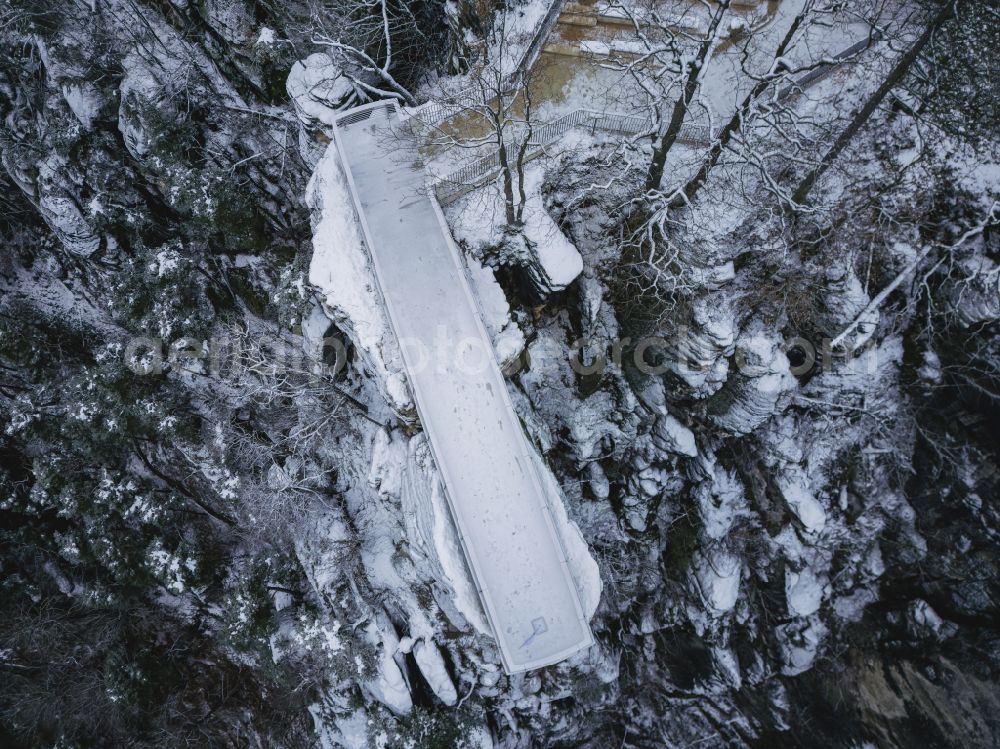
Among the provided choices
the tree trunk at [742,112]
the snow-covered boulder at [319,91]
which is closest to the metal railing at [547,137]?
the tree trunk at [742,112]

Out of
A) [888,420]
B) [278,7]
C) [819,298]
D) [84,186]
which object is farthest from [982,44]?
[84,186]

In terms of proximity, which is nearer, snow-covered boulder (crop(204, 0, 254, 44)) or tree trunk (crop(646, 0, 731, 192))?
tree trunk (crop(646, 0, 731, 192))

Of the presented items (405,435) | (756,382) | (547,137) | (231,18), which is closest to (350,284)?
(405,435)

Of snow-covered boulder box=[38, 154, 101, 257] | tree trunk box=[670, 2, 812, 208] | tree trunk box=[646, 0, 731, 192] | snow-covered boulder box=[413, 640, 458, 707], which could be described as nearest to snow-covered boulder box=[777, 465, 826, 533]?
tree trunk box=[670, 2, 812, 208]

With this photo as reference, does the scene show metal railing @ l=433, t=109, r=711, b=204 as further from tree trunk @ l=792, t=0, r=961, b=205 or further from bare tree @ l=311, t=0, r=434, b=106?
tree trunk @ l=792, t=0, r=961, b=205

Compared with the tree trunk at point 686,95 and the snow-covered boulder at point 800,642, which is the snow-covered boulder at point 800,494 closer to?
the snow-covered boulder at point 800,642

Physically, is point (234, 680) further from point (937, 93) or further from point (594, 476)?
point (937, 93)
